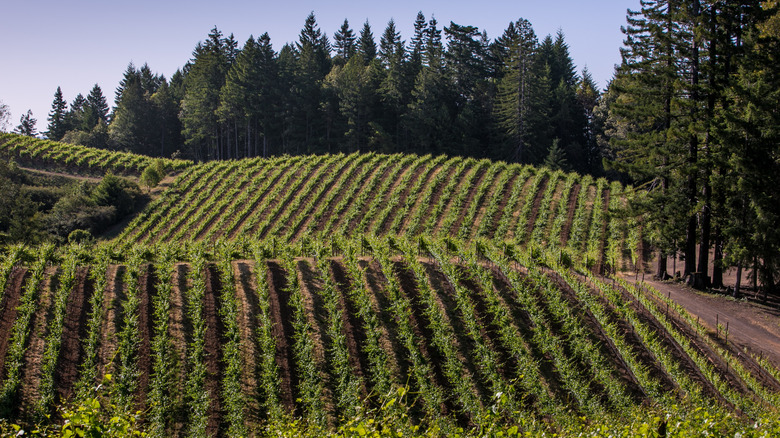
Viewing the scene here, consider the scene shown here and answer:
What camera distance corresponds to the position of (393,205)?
37719 mm

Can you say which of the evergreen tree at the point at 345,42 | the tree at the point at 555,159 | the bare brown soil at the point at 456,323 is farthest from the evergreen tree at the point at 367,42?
the bare brown soil at the point at 456,323

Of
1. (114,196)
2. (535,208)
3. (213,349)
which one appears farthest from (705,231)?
(114,196)

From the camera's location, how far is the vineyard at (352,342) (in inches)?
595

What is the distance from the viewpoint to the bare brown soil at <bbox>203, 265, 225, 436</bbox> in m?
15.1

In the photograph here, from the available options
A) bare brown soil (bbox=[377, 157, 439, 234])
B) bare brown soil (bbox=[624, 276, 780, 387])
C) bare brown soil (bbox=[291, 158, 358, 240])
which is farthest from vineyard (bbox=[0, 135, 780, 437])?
bare brown soil (bbox=[291, 158, 358, 240])

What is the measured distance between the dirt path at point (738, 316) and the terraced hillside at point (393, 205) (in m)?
4.80

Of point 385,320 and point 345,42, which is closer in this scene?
point 385,320

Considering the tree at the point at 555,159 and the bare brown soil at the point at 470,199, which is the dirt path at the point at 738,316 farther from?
the tree at the point at 555,159

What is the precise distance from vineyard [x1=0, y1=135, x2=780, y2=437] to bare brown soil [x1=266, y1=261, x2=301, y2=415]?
0.06 m

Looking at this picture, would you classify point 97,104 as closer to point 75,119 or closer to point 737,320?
point 75,119

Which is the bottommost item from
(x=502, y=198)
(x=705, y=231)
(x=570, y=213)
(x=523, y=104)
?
(x=705, y=231)

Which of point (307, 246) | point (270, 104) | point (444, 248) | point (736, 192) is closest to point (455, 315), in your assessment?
point (444, 248)

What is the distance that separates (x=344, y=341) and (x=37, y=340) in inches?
397

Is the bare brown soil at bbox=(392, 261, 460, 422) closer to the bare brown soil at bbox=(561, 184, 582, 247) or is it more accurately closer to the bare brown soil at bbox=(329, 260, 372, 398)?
the bare brown soil at bbox=(329, 260, 372, 398)
